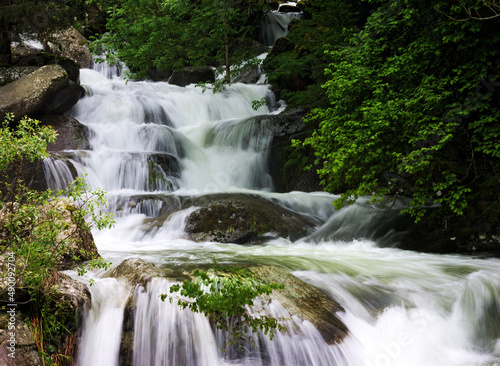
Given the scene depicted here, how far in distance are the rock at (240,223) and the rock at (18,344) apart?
5.28 meters

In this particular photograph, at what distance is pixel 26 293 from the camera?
11.7 ft

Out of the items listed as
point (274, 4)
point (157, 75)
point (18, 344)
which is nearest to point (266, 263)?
point (18, 344)

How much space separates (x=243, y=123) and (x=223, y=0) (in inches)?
222

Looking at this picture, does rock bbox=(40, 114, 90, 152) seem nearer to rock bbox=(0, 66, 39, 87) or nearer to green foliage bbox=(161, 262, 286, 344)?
rock bbox=(0, 66, 39, 87)

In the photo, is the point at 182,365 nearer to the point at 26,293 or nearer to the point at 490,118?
the point at 26,293

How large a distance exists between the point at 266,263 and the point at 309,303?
174 cm

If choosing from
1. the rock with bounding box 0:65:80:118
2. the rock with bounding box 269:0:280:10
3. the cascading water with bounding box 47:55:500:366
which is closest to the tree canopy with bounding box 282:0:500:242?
the cascading water with bounding box 47:55:500:366

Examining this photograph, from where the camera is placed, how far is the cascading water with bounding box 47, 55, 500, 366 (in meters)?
3.92

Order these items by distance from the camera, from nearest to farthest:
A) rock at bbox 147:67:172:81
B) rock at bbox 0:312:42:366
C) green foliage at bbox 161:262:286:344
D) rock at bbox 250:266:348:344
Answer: rock at bbox 0:312:42:366 → green foliage at bbox 161:262:286:344 → rock at bbox 250:266:348:344 → rock at bbox 147:67:172:81

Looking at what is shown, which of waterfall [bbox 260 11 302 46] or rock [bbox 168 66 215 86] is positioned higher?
waterfall [bbox 260 11 302 46]

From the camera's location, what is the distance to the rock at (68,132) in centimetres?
1332

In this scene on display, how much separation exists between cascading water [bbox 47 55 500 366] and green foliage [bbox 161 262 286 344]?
15 cm

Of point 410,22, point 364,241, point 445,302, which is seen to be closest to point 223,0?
point 410,22

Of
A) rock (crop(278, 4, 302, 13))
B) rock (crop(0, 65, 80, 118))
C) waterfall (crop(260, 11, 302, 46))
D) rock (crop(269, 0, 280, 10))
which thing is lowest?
rock (crop(0, 65, 80, 118))
